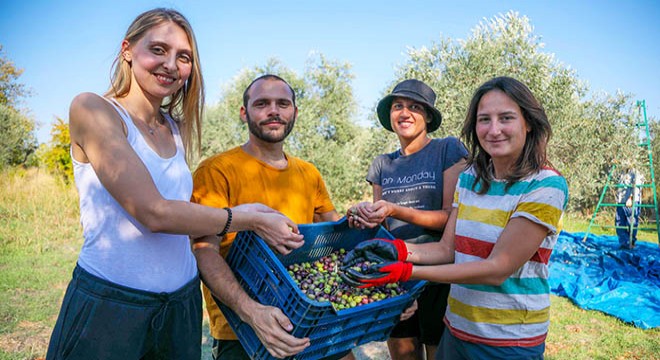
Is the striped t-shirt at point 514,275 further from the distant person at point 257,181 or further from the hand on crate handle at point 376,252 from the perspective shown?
the distant person at point 257,181

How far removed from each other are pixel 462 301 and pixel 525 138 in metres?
0.90

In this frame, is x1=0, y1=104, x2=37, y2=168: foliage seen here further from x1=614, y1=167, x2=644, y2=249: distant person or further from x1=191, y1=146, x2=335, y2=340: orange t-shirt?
x1=614, y1=167, x2=644, y2=249: distant person

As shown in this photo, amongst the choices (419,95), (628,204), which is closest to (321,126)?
(628,204)

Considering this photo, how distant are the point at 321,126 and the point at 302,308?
46.3 feet

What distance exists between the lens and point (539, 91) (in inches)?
416

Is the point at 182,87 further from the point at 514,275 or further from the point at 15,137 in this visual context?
the point at 15,137

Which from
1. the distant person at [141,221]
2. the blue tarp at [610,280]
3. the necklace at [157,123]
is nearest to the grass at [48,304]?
the blue tarp at [610,280]

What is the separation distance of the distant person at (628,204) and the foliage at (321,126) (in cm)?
704

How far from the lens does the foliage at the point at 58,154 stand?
1605 centimetres

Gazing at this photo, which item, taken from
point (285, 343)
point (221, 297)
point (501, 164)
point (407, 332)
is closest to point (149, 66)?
point (221, 297)

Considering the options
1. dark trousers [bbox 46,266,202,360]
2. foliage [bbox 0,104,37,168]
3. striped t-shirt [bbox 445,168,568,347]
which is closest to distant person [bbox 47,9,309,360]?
dark trousers [bbox 46,266,202,360]

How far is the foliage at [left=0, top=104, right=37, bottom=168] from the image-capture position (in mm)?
18448

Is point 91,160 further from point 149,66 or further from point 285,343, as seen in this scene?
point 285,343

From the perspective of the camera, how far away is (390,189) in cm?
319
